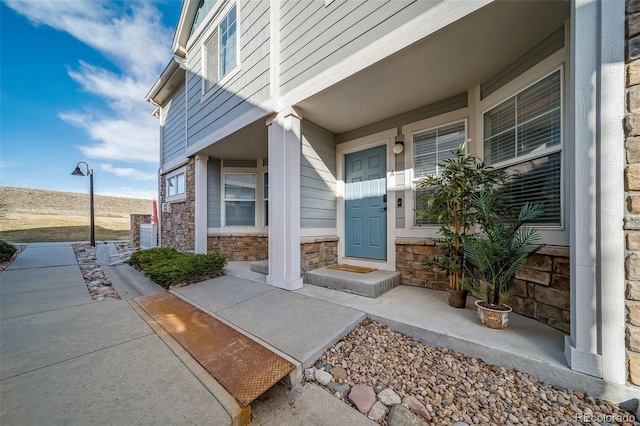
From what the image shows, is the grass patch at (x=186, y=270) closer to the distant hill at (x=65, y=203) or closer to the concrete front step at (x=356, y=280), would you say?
the concrete front step at (x=356, y=280)

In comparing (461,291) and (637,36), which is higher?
(637,36)

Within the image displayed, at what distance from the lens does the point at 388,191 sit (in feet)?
12.0

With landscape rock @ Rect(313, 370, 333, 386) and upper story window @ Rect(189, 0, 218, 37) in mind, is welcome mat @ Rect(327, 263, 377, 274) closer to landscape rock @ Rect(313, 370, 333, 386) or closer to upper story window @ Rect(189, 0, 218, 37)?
landscape rock @ Rect(313, 370, 333, 386)

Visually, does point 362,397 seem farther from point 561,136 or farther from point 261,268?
point 261,268

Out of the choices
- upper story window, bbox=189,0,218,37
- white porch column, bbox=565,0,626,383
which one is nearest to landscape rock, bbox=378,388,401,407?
white porch column, bbox=565,0,626,383

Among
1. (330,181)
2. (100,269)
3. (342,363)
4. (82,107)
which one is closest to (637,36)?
(342,363)

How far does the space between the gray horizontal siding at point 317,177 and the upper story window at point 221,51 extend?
7.03 ft

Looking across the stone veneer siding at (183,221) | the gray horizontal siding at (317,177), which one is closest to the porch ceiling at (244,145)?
the gray horizontal siding at (317,177)

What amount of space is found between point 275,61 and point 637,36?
12.0 feet

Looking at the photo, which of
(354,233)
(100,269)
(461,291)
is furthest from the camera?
A: (100,269)

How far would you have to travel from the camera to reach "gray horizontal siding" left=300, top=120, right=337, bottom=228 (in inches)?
143

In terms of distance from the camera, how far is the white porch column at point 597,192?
1.35 meters

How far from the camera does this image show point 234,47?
4.34 m

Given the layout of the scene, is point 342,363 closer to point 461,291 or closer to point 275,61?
point 461,291
